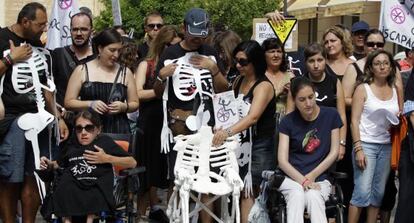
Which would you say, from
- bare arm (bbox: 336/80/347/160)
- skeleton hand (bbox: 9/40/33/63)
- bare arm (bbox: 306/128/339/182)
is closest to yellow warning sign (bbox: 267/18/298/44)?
bare arm (bbox: 336/80/347/160)

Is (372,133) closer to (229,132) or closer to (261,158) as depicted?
(261,158)

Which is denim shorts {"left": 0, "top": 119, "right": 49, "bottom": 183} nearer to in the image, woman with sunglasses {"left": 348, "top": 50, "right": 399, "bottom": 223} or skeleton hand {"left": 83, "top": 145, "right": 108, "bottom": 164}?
skeleton hand {"left": 83, "top": 145, "right": 108, "bottom": 164}

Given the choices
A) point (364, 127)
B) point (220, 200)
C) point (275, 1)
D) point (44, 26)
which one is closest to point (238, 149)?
point (220, 200)

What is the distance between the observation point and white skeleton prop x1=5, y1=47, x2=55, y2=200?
311 inches

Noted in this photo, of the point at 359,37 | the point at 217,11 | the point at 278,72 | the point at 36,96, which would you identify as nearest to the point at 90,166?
the point at 36,96

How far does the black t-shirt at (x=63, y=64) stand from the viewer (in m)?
8.73

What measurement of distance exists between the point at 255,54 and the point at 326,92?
0.79 metres

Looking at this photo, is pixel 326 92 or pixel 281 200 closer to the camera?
pixel 281 200

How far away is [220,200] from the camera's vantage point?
817cm

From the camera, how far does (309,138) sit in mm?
7793

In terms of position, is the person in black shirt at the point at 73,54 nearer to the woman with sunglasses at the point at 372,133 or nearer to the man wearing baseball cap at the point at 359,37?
the woman with sunglasses at the point at 372,133

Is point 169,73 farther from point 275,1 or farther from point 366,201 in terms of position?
point 275,1

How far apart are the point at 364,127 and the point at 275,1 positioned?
23.4 meters

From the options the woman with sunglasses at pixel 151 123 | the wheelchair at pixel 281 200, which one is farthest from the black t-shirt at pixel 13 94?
the wheelchair at pixel 281 200
